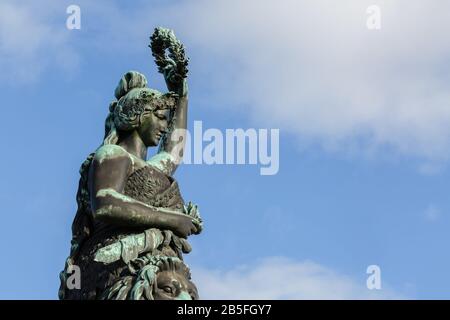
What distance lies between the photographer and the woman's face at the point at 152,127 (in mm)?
27031

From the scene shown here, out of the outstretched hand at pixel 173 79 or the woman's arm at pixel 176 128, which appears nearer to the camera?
the woman's arm at pixel 176 128

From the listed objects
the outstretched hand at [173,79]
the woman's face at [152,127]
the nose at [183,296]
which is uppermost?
the outstretched hand at [173,79]

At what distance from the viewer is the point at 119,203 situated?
85.2 feet

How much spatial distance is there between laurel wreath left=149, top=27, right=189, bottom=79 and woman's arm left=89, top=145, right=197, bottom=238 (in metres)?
1.62

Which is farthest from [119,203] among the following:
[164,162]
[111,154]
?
[164,162]

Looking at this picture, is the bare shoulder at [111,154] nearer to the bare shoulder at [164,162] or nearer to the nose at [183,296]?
the bare shoulder at [164,162]

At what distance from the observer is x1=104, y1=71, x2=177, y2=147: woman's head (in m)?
27.0

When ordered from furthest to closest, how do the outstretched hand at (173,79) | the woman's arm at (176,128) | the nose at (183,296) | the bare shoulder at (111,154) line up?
the outstretched hand at (173,79) → the woman's arm at (176,128) → the bare shoulder at (111,154) → the nose at (183,296)

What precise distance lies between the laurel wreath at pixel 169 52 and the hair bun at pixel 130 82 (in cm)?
32

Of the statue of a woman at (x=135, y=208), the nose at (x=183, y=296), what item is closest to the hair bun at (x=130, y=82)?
the statue of a woman at (x=135, y=208)

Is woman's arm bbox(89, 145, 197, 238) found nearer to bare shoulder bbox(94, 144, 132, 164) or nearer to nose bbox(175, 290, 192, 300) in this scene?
bare shoulder bbox(94, 144, 132, 164)

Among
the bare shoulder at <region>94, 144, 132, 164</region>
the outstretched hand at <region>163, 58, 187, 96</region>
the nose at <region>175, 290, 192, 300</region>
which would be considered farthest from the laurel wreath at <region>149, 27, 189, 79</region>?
the nose at <region>175, 290, 192, 300</region>

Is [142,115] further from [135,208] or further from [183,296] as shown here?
[183,296]
